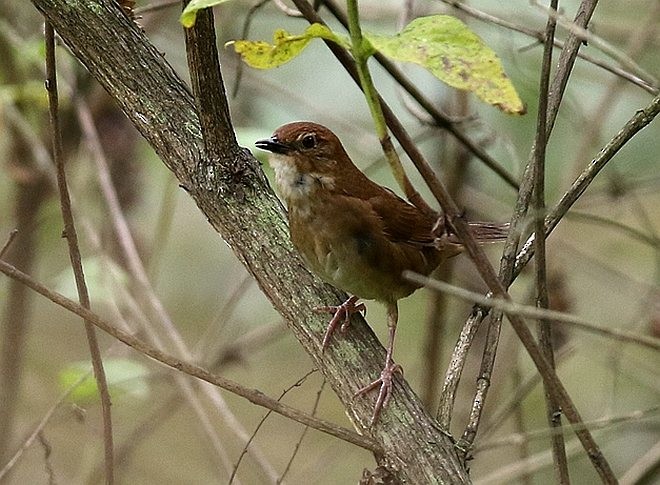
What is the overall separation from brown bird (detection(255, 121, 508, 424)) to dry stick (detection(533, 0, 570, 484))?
591mm

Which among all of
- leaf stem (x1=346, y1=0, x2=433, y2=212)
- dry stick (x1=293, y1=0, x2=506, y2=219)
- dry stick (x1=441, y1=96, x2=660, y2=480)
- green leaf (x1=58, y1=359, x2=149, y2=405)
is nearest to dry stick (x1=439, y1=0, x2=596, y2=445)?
dry stick (x1=441, y1=96, x2=660, y2=480)

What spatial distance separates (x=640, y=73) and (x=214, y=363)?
6.64 feet

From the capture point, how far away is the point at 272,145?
2303 mm

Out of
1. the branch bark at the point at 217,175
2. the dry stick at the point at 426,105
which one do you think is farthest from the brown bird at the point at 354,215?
the branch bark at the point at 217,175

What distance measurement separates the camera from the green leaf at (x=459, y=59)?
1142mm

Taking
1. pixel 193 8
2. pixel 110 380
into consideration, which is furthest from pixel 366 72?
pixel 110 380

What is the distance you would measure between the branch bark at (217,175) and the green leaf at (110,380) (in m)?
0.98

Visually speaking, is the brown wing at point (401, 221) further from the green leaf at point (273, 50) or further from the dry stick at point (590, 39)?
the green leaf at point (273, 50)

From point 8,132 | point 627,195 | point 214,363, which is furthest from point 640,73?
point 8,132

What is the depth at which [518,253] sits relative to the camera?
69.6 inches

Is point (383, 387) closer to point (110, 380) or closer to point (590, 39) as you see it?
point (590, 39)

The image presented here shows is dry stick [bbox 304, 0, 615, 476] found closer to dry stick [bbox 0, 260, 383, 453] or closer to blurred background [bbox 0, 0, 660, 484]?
dry stick [bbox 0, 260, 383, 453]

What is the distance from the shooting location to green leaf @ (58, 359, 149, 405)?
8.57 feet

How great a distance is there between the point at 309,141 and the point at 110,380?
3.15 feet
